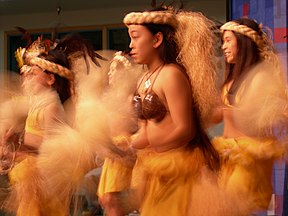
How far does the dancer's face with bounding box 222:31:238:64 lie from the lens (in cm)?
372

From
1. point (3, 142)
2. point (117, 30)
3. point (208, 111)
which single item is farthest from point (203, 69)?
point (117, 30)

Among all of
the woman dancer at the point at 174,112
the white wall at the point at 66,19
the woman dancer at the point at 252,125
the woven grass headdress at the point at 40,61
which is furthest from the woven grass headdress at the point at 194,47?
the white wall at the point at 66,19

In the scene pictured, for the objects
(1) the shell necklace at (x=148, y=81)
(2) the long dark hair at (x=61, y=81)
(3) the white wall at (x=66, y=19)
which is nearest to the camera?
(1) the shell necklace at (x=148, y=81)

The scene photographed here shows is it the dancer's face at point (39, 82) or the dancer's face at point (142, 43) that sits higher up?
the dancer's face at point (142, 43)

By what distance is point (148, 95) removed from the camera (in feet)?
10.5

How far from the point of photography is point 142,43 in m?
3.30

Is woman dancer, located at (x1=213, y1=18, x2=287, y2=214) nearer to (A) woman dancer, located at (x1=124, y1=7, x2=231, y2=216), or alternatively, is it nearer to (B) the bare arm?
(A) woman dancer, located at (x1=124, y1=7, x2=231, y2=216)

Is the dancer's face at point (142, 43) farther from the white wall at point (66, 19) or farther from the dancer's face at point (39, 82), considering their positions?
the white wall at point (66, 19)

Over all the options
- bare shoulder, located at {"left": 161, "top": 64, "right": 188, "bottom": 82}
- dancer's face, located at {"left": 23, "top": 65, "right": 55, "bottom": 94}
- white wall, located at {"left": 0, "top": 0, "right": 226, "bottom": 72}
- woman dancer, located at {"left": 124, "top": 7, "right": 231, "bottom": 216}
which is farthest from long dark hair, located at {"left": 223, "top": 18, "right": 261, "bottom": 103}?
white wall, located at {"left": 0, "top": 0, "right": 226, "bottom": 72}

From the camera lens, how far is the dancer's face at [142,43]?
3.30 metres

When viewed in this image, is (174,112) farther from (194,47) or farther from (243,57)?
(243,57)

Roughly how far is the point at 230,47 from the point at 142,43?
25.8 inches

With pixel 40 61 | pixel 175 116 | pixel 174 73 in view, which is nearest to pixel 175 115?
pixel 175 116

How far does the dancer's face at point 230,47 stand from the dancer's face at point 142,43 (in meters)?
0.60
